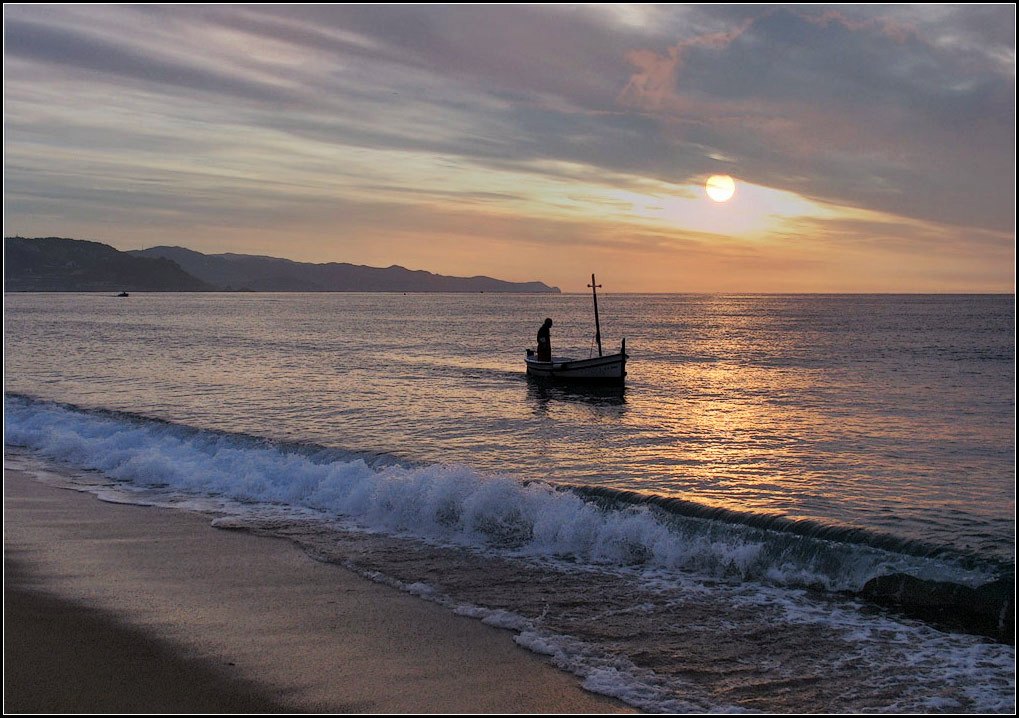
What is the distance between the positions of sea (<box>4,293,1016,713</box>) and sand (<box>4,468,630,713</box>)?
59 centimetres

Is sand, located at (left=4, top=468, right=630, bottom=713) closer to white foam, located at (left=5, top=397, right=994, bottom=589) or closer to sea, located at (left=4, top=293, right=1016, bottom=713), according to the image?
sea, located at (left=4, top=293, right=1016, bottom=713)

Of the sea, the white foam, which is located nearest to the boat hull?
the sea

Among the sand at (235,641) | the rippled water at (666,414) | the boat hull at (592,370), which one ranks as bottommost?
the sand at (235,641)

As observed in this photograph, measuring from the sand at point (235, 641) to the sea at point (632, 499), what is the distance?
59cm

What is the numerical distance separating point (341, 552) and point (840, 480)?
9615 millimetres

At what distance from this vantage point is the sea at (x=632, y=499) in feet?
23.9

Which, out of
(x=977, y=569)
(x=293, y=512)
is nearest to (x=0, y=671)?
(x=293, y=512)

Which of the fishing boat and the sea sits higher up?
the fishing boat

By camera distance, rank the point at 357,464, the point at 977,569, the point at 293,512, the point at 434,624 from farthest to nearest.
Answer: the point at 357,464
the point at 293,512
the point at 977,569
the point at 434,624

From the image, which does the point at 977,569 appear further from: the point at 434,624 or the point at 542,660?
the point at 434,624

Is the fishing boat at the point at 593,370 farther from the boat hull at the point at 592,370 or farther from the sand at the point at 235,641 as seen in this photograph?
the sand at the point at 235,641

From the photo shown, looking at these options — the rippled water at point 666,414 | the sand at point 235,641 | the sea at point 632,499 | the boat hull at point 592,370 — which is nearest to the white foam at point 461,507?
the sea at point 632,499

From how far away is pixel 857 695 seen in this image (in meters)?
6.47

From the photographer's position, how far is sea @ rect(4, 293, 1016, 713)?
7277 mm
